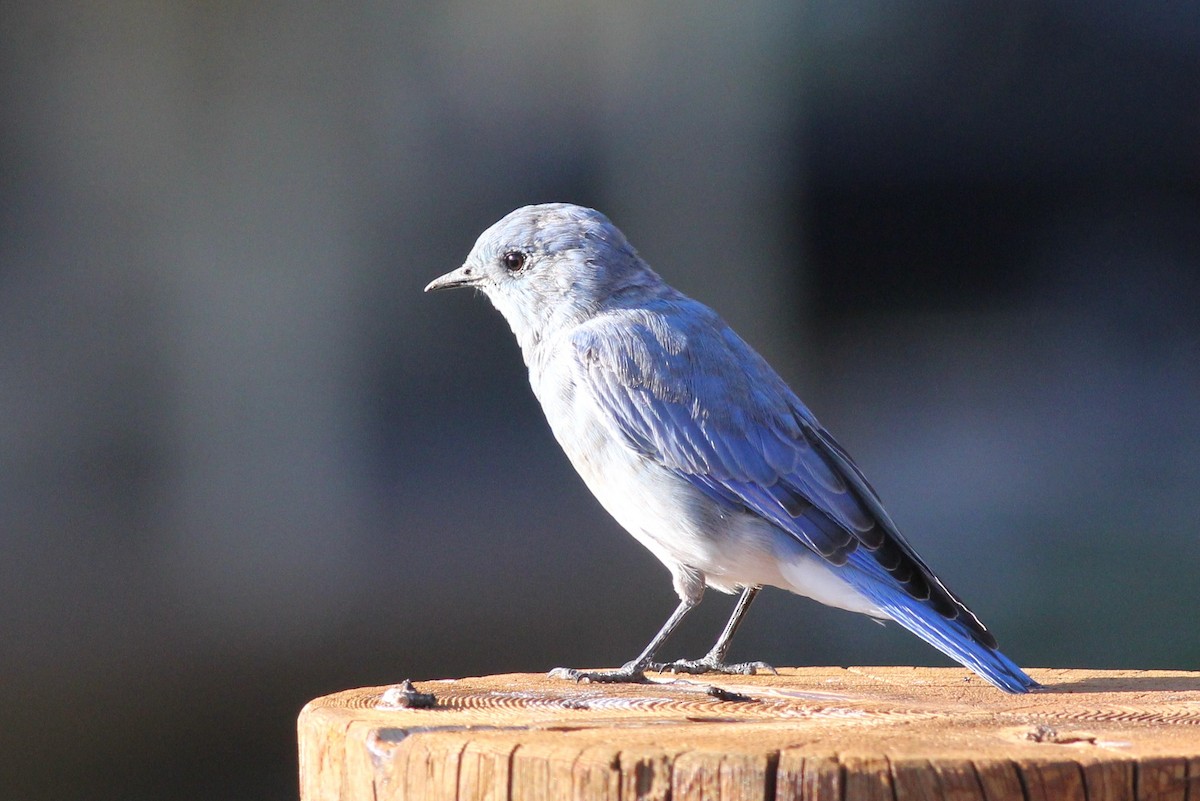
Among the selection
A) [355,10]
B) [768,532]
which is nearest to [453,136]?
[355,10]

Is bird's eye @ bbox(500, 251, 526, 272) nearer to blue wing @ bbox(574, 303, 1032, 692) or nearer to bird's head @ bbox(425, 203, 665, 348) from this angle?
bird's head @ bbox(425, 203, 665, 348)

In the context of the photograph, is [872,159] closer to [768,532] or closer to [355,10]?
[355,10]

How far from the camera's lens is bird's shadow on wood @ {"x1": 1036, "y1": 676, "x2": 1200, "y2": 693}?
8.73 feet

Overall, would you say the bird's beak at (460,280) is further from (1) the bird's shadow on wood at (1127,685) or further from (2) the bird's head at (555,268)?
(1) the bird's shadow on wood at (1127,685)

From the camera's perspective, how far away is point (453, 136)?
22.4 ft

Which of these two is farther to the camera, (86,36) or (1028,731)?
(86,36)

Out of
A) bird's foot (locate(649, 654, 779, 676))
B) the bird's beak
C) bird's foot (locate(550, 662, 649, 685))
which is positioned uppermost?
the bird's beak

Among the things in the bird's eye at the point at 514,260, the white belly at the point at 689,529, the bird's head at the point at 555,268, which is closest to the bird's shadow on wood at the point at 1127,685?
the white belly at the point at 689,529

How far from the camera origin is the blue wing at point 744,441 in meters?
3.06

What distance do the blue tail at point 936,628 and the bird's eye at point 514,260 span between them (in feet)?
3.68

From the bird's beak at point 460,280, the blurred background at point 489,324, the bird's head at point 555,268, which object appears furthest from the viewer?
the blurred background at point 489,324

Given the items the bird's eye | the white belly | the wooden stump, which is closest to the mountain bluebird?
the white belly

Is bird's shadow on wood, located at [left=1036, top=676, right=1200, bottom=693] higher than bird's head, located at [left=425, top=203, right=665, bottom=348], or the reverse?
bird's head, located at [left=425, top=203, right=665, bottom=348]

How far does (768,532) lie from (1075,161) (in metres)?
3.83
